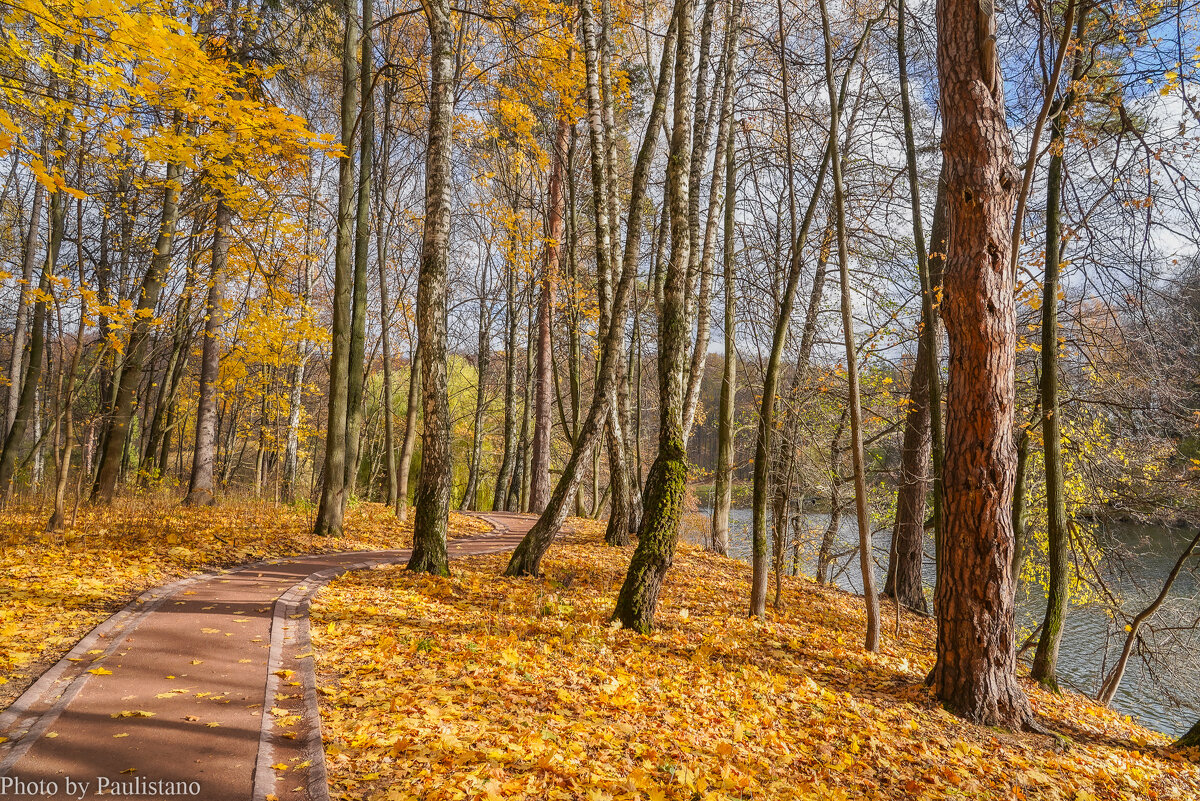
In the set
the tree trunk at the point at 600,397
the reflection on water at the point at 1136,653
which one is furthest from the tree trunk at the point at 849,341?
the reflection on water at the point at 1136,653

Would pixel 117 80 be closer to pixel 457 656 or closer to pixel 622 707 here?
pixel 457 656

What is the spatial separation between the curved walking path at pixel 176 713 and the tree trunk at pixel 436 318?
183 centimetres

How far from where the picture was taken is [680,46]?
6266mm

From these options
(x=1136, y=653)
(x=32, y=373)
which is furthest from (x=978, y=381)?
(x=32, y=373)

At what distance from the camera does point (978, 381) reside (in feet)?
15.5

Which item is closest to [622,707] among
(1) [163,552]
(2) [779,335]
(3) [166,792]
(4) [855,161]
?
(3) [166,792]

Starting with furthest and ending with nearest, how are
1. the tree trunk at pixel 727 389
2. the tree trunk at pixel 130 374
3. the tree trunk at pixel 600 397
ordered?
the tree trunk at pixel 727 389, the tree trunk at pixel 130 374, the tree trunk at pixel 600 397

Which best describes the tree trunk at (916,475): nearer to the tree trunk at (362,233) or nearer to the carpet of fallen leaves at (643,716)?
the carpet of fallen leaves at (643,716)

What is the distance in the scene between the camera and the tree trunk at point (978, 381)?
15.5 feet

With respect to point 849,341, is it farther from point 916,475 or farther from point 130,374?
point 130,374

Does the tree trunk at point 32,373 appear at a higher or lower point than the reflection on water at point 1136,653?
higher

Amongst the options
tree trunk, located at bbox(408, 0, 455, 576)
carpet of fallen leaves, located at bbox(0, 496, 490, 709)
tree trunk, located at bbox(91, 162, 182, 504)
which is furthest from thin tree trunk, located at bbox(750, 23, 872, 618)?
tree trunk, located at bbox(91, 162, 182, 504)

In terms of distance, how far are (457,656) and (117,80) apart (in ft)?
19.9

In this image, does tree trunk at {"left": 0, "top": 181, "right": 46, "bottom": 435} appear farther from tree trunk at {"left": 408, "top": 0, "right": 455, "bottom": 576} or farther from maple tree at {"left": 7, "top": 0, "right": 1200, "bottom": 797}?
tree trunk at {"left": 408, "top": 0, "right": 455, "bottom": 576}
